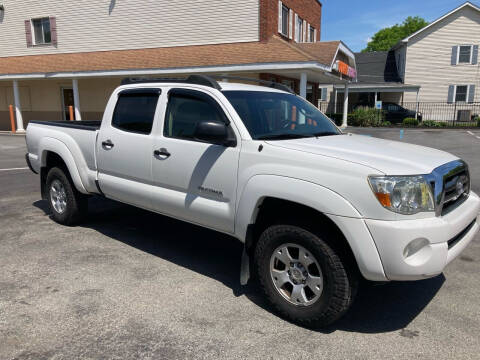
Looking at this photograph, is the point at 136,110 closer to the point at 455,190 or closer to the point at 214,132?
the point at 214,132

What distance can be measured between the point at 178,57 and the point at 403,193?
671 inches

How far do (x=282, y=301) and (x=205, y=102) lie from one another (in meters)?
2.02

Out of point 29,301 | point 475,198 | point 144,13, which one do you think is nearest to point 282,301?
point 475,198

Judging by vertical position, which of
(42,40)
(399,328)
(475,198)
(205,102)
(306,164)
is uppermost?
(42,40)

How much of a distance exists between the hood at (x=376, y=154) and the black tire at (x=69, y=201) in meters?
3.32

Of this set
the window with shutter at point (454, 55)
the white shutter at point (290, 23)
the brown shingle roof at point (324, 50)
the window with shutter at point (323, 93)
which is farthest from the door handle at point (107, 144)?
the window with shutter at point (454, 55)

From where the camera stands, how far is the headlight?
2.82 m

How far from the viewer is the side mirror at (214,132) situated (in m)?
3.45

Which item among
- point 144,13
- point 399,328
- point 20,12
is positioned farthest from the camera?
point 20,12

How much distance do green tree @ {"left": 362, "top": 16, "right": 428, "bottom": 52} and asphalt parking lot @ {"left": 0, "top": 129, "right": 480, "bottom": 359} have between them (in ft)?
212

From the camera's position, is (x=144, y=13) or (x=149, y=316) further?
(x=144, y=13)

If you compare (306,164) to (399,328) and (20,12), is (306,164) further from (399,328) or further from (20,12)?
(20,12)

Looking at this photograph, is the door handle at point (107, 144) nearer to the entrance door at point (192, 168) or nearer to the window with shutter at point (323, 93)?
the entrance door at point (192, 168)

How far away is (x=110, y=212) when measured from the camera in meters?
6.63
